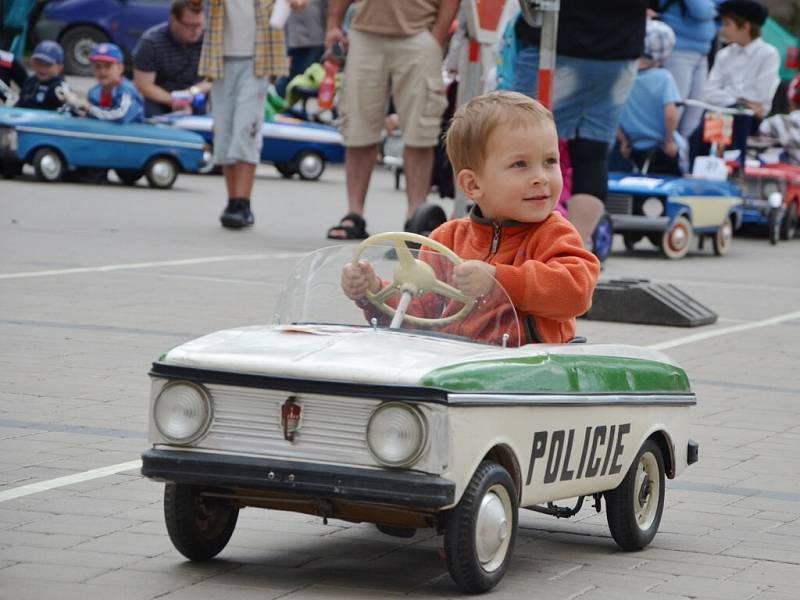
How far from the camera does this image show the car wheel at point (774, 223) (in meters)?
16.5

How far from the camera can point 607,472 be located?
4.64 metres

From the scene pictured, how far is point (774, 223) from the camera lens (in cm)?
1650

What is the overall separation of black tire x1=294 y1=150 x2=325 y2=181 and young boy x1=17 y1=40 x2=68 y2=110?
3743 millimetres

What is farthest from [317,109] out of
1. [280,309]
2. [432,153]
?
[280,309]

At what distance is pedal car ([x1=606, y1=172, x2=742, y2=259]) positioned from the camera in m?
14.1

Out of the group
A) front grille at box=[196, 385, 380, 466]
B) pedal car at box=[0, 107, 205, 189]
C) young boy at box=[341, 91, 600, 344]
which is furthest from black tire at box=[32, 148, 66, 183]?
front grille at box=[196, 385, 380, 466]

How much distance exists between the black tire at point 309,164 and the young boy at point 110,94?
3.56 metres

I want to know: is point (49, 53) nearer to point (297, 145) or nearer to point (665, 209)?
point (297, 145)

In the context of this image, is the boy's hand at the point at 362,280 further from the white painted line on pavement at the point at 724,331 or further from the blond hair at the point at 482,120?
the white painted line on pavement at the point at 724,331

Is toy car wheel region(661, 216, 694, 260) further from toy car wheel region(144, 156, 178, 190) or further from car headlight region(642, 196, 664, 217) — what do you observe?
toy car wheel region(144, 156, 178, 190)

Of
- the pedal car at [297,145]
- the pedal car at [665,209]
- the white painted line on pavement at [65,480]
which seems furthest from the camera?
the pedal car at [297,145]

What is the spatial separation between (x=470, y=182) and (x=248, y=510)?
111 centimetres

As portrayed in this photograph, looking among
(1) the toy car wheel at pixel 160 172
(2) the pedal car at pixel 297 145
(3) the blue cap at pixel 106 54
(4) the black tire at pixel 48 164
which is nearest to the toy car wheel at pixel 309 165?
(2) the pedal car at pixel 297 145

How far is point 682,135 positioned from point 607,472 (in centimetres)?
1206
